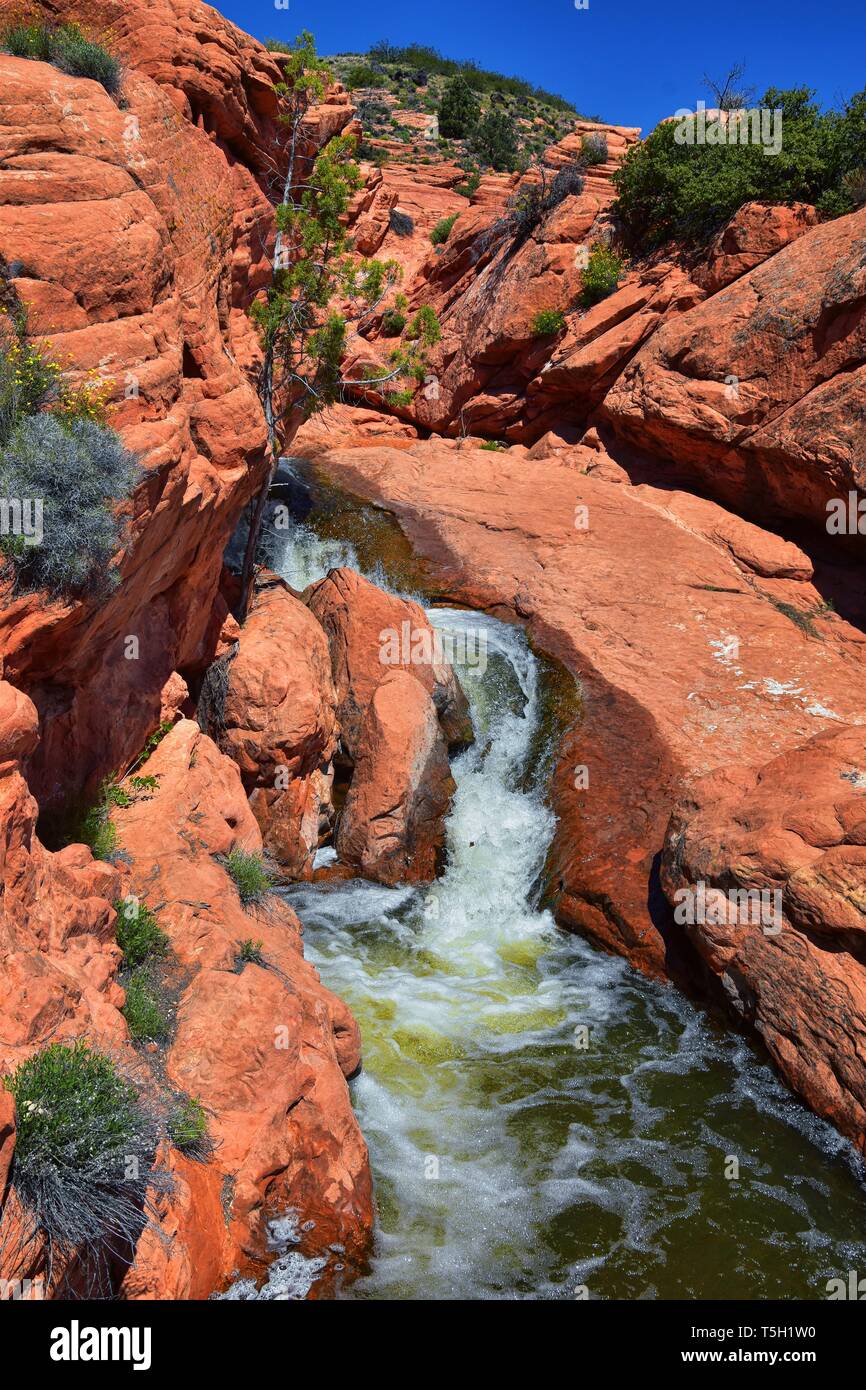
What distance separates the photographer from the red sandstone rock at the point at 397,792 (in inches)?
429

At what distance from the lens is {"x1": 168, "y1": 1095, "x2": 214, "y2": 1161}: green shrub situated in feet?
18.0

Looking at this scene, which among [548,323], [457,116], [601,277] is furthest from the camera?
[457,116]

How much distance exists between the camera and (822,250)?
51.9 feet

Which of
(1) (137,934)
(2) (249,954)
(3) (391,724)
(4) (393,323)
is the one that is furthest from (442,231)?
(1) (137,934)

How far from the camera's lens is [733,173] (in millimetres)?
19047

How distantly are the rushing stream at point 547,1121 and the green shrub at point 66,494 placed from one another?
4770 millimetres

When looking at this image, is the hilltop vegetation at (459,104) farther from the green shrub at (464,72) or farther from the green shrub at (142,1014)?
the green shrub at (142,1014)

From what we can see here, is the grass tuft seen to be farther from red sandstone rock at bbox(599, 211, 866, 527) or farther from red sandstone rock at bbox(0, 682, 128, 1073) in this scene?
red sandstone rock at bbox(599, 211, 866, 527)

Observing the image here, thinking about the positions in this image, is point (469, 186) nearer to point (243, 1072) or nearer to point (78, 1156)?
point (243, 1072)

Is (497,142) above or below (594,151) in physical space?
above

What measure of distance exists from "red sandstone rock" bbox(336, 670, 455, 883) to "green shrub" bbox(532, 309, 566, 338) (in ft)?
41.0

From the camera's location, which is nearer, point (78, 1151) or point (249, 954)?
point (78, 1151)

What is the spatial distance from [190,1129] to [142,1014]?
78 centimetres
